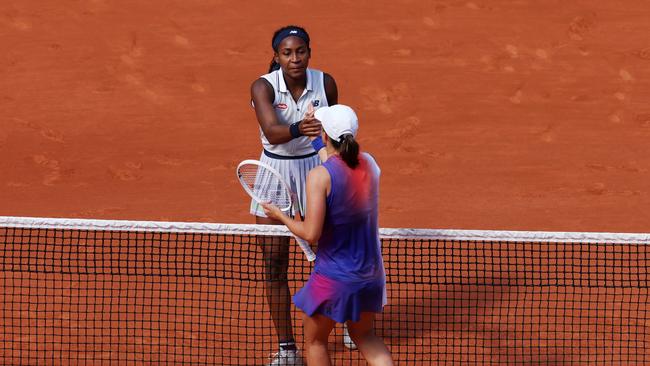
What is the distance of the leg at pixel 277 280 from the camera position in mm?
6988

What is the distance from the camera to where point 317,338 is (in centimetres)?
579

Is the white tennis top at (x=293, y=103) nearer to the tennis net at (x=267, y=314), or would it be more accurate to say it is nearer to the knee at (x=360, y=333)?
the tennis net at (x=267, y=314)

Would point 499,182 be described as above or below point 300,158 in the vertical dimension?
above

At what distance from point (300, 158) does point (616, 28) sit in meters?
9.17

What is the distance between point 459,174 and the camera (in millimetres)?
12195

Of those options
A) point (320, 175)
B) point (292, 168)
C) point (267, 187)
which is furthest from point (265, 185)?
point (320, 175)

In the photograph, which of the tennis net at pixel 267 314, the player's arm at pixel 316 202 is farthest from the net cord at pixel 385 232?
the player's arm at pixel 316 202

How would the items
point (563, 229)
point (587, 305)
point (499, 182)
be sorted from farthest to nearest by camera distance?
point (499, 182) < point (563, 229) < point (587, 305)

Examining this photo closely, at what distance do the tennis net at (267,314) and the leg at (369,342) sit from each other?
35.1 inches

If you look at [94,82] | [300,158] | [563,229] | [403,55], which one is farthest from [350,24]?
[300,158]

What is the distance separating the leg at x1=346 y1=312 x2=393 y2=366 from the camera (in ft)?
18.9

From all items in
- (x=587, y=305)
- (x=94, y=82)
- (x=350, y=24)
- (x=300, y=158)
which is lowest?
(x=587, y=305)

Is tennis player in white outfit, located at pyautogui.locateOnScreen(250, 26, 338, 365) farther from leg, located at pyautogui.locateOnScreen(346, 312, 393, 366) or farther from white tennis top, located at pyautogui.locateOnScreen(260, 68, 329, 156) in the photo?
leg, located at pyautogui.locateOnScreen(346, 312, 393, 366)

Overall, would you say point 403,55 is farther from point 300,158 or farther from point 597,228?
point 300,158
